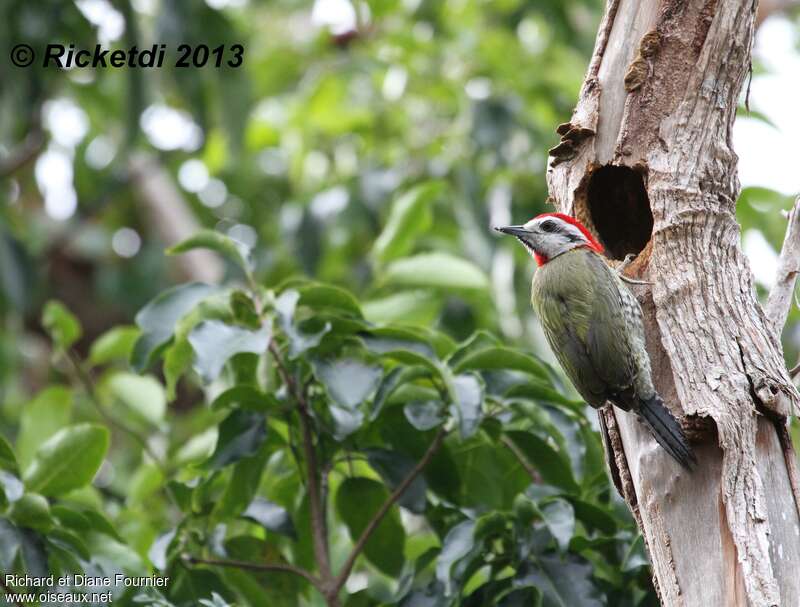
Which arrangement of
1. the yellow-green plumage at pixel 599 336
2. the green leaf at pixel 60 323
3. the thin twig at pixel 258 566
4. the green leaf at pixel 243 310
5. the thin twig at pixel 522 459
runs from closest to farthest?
the yellow-green plumage at pixel 599 336, the thin twig at pixel 258 566, the green leaf at pixel 243 310, the thin twig at pixel 522 459, the green leaf at pixel 60 323

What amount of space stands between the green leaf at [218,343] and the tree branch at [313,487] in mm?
206

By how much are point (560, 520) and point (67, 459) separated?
1.56 m

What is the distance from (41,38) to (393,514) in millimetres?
3755

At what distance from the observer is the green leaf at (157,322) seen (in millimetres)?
3439

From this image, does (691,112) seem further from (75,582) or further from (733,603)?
(75,582)

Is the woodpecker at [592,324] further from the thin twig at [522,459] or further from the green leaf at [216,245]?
the green leaf at [216,245]

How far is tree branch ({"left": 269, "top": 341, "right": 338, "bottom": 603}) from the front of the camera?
344cm

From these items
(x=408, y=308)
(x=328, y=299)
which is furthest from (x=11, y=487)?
(x=408, y=308)

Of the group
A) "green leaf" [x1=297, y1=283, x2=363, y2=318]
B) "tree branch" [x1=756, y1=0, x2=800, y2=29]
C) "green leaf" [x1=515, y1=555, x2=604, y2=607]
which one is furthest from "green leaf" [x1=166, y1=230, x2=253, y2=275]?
"tree branch" [x1=756, y1=0, x2=800, y2=29]

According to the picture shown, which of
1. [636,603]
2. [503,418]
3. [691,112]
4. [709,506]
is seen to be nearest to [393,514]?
[503,418]

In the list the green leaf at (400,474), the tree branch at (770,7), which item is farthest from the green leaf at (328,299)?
the tree branch at (770,7)

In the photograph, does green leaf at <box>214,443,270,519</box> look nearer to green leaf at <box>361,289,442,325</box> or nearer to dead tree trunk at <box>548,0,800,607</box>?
green leaf at <box>361,289,442,325</box>

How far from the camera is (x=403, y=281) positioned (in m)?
4.47

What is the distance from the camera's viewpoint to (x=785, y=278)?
314 cm
